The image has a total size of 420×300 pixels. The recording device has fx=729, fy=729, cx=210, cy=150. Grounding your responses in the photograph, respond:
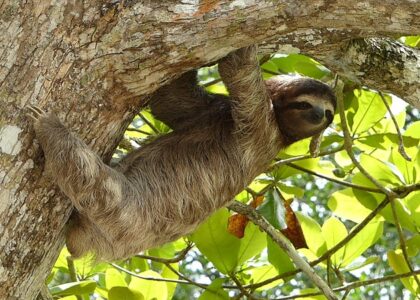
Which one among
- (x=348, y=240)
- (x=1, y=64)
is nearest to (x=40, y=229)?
(x=1, y=64)

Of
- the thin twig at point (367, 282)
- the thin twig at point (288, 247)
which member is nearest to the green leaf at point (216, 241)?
the thin twig at point (288, 247)

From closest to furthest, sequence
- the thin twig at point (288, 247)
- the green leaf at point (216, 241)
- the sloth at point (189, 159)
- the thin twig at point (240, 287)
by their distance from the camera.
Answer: the sloth at point (189, 159) → the thin twig at point (288, 247) → the green leaf at point (216, 241) → the thin twig at point (240, 287)

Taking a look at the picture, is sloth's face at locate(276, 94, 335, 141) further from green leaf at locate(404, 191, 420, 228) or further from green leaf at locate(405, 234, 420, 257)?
green leaf at locate(405, 234, 420, 257)

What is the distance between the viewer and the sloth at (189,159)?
14.3 ft

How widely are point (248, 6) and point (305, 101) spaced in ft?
5.46

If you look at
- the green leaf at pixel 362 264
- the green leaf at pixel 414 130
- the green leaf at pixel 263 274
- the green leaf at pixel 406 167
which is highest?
the green leaf at pixel 414 130

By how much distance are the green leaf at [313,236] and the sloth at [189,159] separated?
2.50 feet

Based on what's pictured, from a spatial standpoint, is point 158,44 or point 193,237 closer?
point 158,44

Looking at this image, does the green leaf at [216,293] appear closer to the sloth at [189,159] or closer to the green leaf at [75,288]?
the sloth at [189,159]

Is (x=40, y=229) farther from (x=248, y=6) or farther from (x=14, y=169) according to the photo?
(x=248, y=6)

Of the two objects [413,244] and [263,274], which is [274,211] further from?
[413,244]

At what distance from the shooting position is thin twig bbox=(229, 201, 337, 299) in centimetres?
498

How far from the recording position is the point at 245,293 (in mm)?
5512

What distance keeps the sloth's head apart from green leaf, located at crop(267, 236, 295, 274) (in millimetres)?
781
